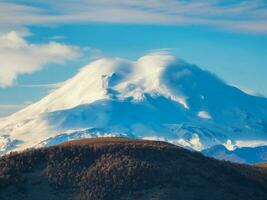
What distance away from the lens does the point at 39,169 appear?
107m

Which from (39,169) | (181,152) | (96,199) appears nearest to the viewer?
(96,199)

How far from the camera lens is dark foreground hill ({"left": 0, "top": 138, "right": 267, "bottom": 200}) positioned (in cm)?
10151

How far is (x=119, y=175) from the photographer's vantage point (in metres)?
105

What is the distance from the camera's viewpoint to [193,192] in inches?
4053

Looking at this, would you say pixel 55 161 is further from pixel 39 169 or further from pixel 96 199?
pixel 96 199

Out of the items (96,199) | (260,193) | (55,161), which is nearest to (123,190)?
(96,199)

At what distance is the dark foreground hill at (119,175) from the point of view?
333 feet

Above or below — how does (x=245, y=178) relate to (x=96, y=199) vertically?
above

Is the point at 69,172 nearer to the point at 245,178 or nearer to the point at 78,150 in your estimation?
the point at 78,150

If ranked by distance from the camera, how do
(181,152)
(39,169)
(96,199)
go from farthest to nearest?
1. (181,152)
2. (39,169)
3. (96,199)

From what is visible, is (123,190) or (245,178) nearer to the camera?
(123,190)

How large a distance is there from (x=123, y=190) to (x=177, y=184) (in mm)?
6532

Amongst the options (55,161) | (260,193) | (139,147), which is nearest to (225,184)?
(260,193)

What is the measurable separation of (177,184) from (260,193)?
37.4ft
